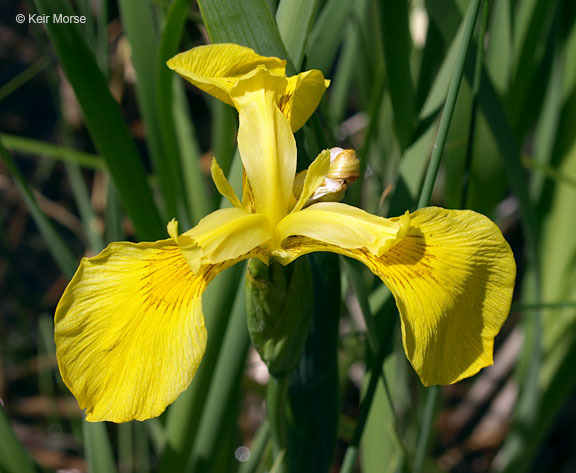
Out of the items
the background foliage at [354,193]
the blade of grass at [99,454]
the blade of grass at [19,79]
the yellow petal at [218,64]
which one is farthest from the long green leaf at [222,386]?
the blade of grass at [19,79]

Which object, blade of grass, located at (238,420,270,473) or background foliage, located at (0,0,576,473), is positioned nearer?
background foliage, located at (0,0,576,473)

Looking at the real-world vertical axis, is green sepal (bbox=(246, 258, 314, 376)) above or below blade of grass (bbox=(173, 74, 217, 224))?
below

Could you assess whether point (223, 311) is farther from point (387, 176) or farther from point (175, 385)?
point (387, 176)

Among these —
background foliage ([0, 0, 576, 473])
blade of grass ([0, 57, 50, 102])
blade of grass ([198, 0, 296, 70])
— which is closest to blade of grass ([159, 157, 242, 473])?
background foliage ([0, 0, 576, 473])

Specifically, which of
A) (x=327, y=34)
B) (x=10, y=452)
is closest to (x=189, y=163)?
(x=327, y=34)

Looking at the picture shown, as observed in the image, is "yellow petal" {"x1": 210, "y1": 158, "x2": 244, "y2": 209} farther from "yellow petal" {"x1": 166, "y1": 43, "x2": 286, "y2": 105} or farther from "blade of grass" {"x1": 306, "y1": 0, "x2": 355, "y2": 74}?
"blade of grass" {"x1": 306, "y1": 0, "x2": 355, "y2": 74}

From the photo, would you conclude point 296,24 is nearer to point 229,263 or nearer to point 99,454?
point 229,263

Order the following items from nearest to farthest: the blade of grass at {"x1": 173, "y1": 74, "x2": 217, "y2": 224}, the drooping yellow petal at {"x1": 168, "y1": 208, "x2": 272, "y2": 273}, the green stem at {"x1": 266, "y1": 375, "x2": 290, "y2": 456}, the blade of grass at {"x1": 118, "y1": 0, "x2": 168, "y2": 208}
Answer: the drooping yellow petal at {"x1": 168, "y1": 208, "x2": 272, "y2": 273} < the green stem at {"x1": 266, "y1": 375, "x2": 290, "y2": 456} < the blade of grass at {"x1": 118, "y1": 0, "x2": 168, "y2": 208} < the blade of grass at {"x1": 173, "y1": 74, "x2": 217, "y2": 224}

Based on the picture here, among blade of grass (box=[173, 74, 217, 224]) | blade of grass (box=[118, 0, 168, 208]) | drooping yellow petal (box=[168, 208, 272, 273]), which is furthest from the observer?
blade of grass (box=[173, 74, 217, 224])
